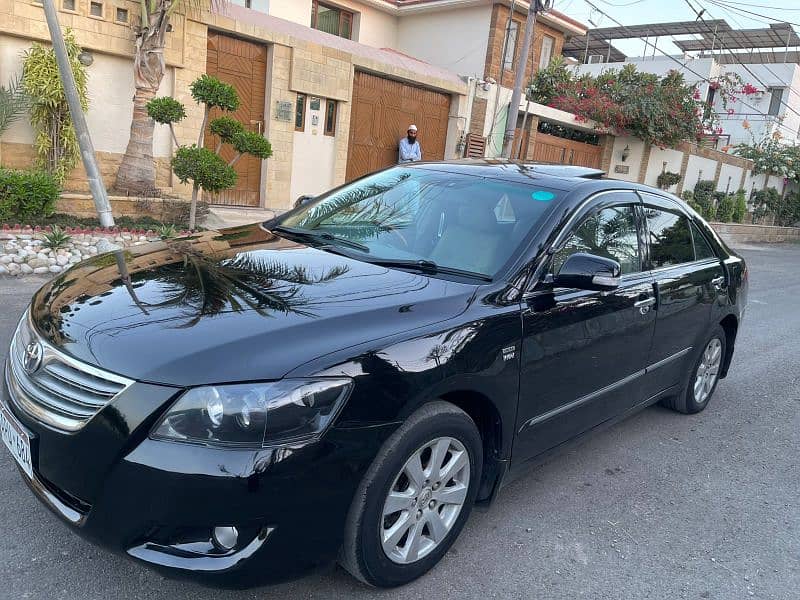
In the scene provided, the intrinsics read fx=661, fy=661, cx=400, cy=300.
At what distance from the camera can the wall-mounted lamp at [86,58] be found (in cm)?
924

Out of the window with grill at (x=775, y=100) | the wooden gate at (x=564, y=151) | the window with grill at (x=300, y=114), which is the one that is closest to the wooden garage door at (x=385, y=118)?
the window with grill at (x=300, y=114)

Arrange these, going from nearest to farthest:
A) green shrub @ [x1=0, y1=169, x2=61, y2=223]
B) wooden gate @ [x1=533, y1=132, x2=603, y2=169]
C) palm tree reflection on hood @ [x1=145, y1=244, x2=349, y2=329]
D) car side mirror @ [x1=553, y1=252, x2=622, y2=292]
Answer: palm tree reflection on hood @ [x1=145, y1=244, x2=349, y2=329] → car side mirror @ [x1=553, y1=252, x2=622, y2=292] → green shrub @ [x1=0, y1=169, x2=61, y2=223] → wooden gate @ [x1=533, y1=132, x2=603, y2=169]

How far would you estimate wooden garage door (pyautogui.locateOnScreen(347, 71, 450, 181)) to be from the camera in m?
13.5

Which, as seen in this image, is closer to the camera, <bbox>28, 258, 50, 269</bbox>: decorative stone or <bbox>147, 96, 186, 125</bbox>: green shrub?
<bbox>28, 258, 50, 269</bbox>: decorative stone

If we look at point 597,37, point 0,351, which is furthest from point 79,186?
point 597,37

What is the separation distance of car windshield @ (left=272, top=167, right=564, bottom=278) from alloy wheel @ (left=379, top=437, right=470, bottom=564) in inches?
33.1

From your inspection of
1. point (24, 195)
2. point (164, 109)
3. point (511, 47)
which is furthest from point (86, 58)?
point (511, 47)

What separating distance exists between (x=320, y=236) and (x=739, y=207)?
25.9 m

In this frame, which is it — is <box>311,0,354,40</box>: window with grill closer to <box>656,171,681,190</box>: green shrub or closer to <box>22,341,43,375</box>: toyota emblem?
<box>656,171,681,190</box>: green shrub

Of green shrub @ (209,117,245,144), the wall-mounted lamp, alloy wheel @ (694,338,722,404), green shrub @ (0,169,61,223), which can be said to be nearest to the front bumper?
alloy wheel @ (694,338,722,404)

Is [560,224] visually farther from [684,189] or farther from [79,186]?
[684,189]

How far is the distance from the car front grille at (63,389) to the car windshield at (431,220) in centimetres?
136

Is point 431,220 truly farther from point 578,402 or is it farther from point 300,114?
point 300,114

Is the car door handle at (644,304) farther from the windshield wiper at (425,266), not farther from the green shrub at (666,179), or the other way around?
the green shrub at (666,179)
